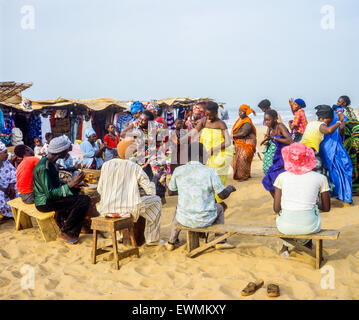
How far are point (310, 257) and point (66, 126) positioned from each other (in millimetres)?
10775

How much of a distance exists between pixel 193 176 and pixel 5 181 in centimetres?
414

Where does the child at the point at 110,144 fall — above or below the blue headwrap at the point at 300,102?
below

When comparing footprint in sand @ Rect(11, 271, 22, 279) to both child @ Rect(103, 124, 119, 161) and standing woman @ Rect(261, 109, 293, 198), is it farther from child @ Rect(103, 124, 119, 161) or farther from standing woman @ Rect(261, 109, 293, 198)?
child @ Rect(103, 124, 119, 161)

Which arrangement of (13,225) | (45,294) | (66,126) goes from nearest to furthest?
(45,294)
(13,225)
(66,126)

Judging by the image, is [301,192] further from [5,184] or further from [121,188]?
[5,184]

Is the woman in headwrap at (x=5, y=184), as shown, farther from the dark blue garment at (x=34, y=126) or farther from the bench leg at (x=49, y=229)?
the dark blue garment at (x=34, y=126)

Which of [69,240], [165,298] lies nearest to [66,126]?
[69,240]

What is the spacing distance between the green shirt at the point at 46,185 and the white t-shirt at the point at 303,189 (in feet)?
10.2

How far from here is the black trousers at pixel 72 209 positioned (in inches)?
214

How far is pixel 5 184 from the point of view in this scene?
6938 millimetres

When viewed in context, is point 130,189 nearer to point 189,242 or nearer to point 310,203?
point 189,242

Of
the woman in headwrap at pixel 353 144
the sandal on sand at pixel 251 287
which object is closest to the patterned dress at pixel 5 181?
the sandal on sand at pixel 251 287

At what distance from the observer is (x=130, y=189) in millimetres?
4801
